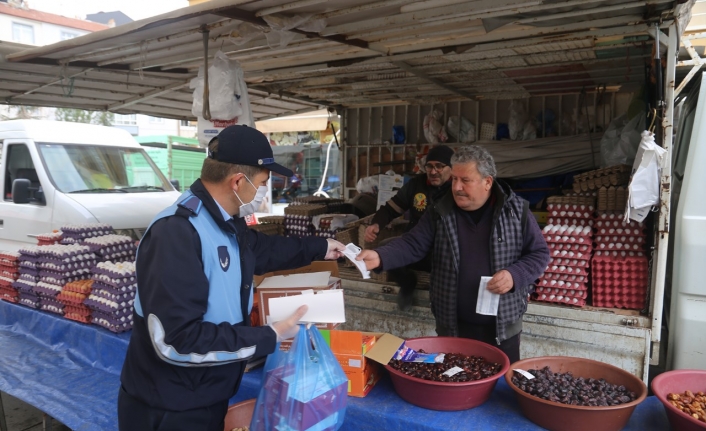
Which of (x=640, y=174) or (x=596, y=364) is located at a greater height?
(x=640, y=174)

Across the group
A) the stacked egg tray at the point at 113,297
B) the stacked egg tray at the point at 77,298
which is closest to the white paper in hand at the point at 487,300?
the stacked egg tray at the point at 113,297

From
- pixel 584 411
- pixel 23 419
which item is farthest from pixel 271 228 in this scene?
pixel 584 411

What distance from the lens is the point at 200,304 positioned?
1.67m

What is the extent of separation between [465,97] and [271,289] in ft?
16.1

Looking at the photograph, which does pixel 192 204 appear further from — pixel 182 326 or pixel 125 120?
pixel 125 120

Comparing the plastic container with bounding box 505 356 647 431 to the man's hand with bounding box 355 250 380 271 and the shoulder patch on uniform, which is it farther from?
the shoulder patch on uniform

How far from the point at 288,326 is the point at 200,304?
38 cm

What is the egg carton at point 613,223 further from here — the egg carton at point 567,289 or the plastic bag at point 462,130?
the plastic bag at point 462,130

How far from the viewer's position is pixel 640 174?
10.1ft

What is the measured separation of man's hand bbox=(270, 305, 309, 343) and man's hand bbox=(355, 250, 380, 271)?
2.69 ft

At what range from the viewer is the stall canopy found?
3043 mm

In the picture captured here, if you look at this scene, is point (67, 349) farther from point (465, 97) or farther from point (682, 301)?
point (465, 97)

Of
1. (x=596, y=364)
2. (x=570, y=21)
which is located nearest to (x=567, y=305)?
(x=596, y=364)

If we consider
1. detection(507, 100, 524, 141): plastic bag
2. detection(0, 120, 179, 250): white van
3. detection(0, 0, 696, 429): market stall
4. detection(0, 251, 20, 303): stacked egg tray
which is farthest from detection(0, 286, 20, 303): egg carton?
detection(507, 100, 524, 141): plastic bag
